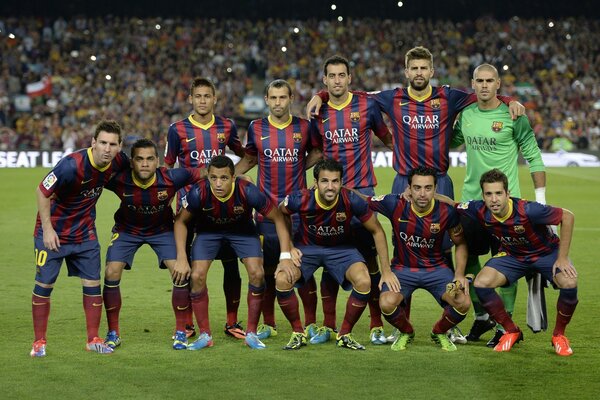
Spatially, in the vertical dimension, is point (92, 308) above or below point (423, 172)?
below

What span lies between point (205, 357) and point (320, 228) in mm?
1382

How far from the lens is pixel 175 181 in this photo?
24.9 feet

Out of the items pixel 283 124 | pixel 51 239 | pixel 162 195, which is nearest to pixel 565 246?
pixel 283 124

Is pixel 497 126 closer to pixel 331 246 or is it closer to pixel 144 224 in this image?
pixel 331 246

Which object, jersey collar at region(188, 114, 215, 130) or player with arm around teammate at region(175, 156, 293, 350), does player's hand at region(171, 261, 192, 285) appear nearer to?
player with arm around teammate at region(175, 156, 293, 350)

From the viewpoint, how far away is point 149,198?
7.48 metres

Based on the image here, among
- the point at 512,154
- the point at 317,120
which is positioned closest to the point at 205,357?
the point at 317,120

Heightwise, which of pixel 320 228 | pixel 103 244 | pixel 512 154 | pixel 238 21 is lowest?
pixel 103 244

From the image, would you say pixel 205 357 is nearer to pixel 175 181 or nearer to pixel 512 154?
pixel 175 181

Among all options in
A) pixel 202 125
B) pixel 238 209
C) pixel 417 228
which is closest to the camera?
pixel 417 228

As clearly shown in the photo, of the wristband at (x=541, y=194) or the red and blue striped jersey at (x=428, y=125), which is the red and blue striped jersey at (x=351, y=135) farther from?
the wristband at (x=541, y=194)

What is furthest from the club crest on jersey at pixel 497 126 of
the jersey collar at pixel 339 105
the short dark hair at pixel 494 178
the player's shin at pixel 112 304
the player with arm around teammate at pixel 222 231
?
the player's shin at pixel 112 304

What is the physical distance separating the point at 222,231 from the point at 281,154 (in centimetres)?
84

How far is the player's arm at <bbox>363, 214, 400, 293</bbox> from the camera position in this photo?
7.33 metres
